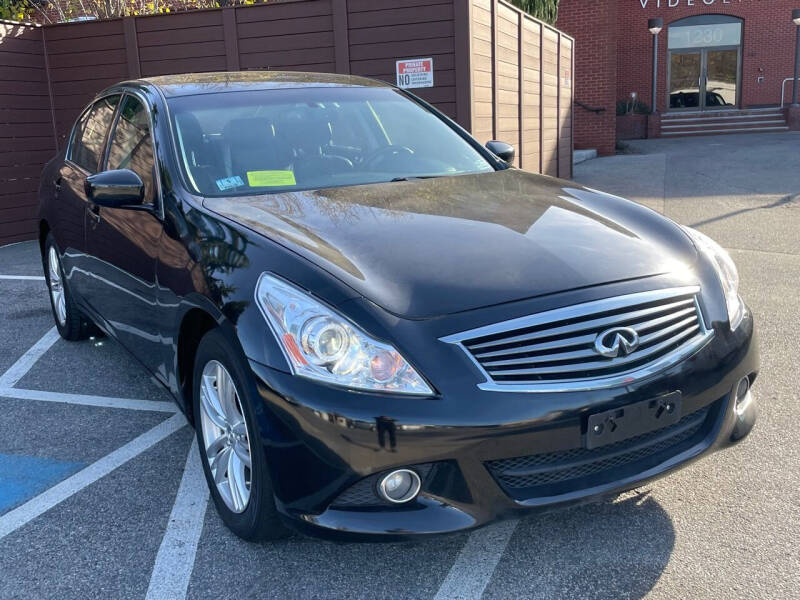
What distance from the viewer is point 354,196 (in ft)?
10.8

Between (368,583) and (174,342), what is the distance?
1.22m

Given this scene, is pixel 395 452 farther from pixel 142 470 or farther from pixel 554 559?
pixel 142 470

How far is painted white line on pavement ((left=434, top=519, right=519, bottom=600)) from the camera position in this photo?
8.22 feet

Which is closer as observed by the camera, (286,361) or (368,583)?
(286,361)

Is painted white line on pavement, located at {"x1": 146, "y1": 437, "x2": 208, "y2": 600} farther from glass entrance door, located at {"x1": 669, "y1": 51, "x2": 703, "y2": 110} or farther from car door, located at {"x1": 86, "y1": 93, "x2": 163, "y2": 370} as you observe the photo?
glass entrance door, located at {"x1": 669, "y1": 51, "x2": 703, "y2": 110}

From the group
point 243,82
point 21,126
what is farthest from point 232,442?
point 21,126

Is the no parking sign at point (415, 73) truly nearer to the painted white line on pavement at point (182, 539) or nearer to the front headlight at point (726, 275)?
the front headlight at point (726, 275)

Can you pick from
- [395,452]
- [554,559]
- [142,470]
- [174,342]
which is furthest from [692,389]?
[142,470]

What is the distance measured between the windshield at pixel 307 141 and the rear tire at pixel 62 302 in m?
1.95

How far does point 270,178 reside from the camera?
3504 mm

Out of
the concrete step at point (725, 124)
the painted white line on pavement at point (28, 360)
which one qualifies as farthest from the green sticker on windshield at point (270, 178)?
the concrete step at point (725, 124)

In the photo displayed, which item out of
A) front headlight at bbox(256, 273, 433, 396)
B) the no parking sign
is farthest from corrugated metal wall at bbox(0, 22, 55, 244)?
front headlight at bbox(256, 273, 433, 396)

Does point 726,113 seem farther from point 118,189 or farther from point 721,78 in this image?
point 118,189

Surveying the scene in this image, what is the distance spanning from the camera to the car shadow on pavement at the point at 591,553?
2498 mm
